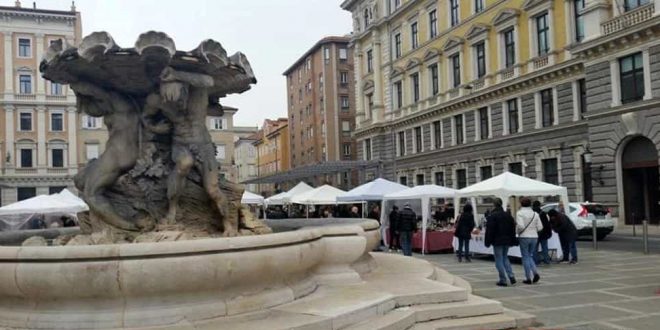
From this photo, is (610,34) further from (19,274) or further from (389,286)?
(19,274)

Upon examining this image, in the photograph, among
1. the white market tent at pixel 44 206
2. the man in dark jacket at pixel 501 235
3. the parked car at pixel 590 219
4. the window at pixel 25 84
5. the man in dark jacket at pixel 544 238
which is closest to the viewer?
the man in dark jacket at pixel 501 235

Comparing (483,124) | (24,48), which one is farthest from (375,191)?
(24,48)

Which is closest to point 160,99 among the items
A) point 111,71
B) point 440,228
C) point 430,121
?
point 111,71

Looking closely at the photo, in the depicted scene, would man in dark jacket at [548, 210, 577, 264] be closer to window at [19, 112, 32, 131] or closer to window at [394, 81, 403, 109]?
window at [394, 81, 403, 109]

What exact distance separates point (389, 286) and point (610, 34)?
23830 millimetres

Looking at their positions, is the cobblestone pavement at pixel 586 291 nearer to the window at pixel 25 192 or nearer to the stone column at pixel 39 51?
the window at pixel 25 192

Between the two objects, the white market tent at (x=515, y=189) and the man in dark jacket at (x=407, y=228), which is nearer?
the man in dark jacket at (x=407, y=228)

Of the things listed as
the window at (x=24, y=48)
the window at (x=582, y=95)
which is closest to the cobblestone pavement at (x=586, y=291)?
the window at (x=582, y=95)

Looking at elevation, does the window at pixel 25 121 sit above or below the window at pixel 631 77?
above

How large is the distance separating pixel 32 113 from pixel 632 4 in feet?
176

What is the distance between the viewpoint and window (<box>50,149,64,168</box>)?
198 ft

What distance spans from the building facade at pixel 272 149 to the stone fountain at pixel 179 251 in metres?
75.2

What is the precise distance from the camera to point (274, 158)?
305ft

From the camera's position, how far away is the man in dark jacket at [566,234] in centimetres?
1501
